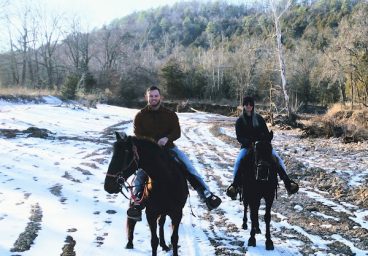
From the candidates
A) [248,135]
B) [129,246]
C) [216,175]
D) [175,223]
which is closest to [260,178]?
[248,135]

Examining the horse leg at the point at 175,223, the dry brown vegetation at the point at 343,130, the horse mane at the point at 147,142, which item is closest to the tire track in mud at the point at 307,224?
the horse leg at the point at 175,223

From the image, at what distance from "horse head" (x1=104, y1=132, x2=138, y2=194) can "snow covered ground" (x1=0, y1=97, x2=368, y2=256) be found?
1885 millimetres

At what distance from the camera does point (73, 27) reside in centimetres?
7369

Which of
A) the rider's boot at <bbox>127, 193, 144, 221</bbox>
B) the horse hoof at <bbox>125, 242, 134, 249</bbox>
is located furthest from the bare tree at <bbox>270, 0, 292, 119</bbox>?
the rider's boot at <bbox>127, 193, 144, 221</bbox>

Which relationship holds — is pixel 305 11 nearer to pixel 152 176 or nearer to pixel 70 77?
pixel 70 77

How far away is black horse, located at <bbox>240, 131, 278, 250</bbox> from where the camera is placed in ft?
20.9

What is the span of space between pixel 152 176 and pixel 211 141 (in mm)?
15311

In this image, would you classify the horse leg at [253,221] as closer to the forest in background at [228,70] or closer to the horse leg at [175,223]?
the horse leg at [175,223]

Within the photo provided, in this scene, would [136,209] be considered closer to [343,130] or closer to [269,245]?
[269,245]

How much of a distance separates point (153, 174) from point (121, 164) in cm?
61

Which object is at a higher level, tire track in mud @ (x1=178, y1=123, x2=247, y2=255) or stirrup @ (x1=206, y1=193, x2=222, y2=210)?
stirrup @ (x1=206, y1=193, x2=222, y2=210)

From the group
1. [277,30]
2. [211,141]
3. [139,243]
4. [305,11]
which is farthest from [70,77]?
[305,11]

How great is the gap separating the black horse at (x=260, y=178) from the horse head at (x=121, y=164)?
2244mm

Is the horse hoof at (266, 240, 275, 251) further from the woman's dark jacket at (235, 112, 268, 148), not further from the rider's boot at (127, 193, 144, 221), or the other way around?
the rider's boot at (127, 193, 144, 221)
